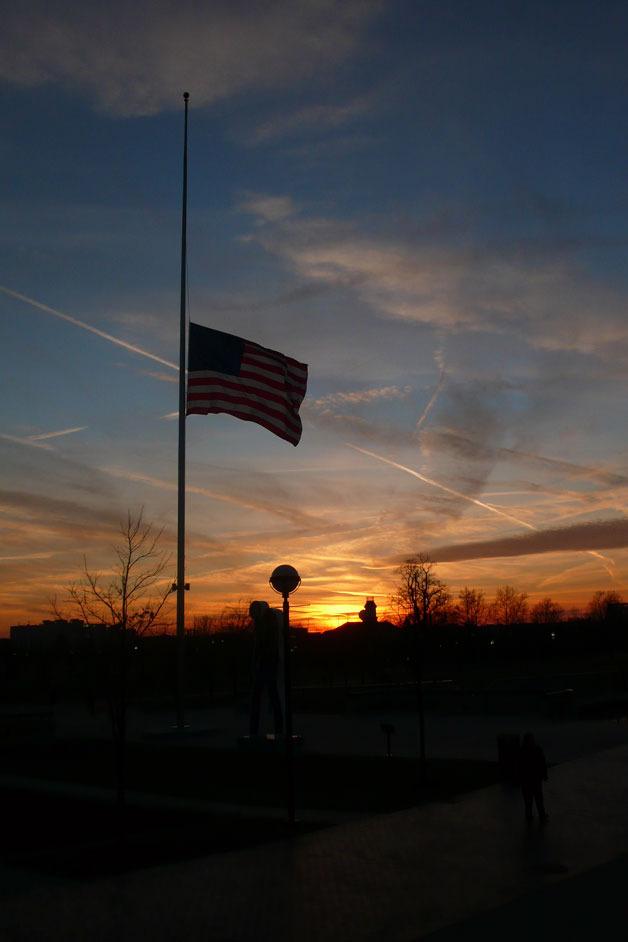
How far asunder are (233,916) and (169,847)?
3.68 m

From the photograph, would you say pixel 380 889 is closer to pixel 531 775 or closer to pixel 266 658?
pixel 531 775

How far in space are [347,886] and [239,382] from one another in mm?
15261

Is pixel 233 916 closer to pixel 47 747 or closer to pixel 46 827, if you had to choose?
pixel 46 827

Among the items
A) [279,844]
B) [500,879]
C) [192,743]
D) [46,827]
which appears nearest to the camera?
[500,879]

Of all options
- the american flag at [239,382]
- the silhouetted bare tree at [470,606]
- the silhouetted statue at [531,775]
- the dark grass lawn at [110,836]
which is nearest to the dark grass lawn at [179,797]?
the dark grass lawn at [110,836]

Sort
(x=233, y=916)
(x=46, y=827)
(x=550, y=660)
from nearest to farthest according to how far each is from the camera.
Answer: (x=233, y=916) → (x=46, y=827) → (x=550, y=660)

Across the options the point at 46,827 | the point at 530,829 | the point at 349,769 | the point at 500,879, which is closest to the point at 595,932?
the point at 500,879

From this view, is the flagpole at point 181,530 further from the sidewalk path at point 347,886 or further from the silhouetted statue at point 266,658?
the sidewalk path at point 347,886

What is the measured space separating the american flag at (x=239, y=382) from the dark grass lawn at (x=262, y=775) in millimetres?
8561

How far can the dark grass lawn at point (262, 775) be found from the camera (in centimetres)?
1662

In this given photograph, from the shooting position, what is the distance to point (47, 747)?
1066 inches

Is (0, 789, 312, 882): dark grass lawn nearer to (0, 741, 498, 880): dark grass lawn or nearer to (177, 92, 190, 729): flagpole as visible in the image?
(0, 741, 498, 880): dark grass lawn

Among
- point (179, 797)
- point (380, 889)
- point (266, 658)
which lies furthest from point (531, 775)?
point (266, 658)

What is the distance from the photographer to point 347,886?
10.4 metres
